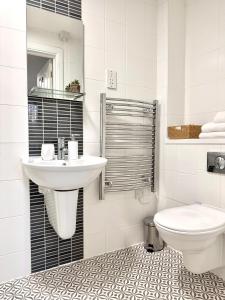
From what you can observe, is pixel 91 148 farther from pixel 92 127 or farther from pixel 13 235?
pixel 13 235

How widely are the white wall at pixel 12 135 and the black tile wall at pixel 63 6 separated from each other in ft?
0.38

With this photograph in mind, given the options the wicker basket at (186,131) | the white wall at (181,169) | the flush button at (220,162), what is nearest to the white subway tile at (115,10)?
the white wall at (181,169)

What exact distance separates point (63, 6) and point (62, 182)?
124 cm

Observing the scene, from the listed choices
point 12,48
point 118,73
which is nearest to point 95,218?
point 118,73

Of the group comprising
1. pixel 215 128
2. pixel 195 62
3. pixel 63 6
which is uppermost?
pixel 63 6

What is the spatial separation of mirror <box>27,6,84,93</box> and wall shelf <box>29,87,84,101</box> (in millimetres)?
14

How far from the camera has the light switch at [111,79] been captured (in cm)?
178

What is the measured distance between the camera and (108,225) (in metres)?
1.86

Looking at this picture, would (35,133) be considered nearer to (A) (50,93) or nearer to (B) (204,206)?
(A) (50,93)

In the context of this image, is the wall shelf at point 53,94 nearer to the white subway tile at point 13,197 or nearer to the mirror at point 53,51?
the mirror at point 53,51

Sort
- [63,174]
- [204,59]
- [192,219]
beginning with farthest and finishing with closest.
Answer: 1. [204,59]
2. [192,219]
3. [63,174]

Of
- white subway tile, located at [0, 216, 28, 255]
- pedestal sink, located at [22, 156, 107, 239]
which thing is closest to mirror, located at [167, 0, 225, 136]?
pedestal sink, located at [22, 156, 107, 239]

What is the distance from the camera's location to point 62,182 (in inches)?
47.9

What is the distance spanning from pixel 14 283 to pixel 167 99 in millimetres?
1775
